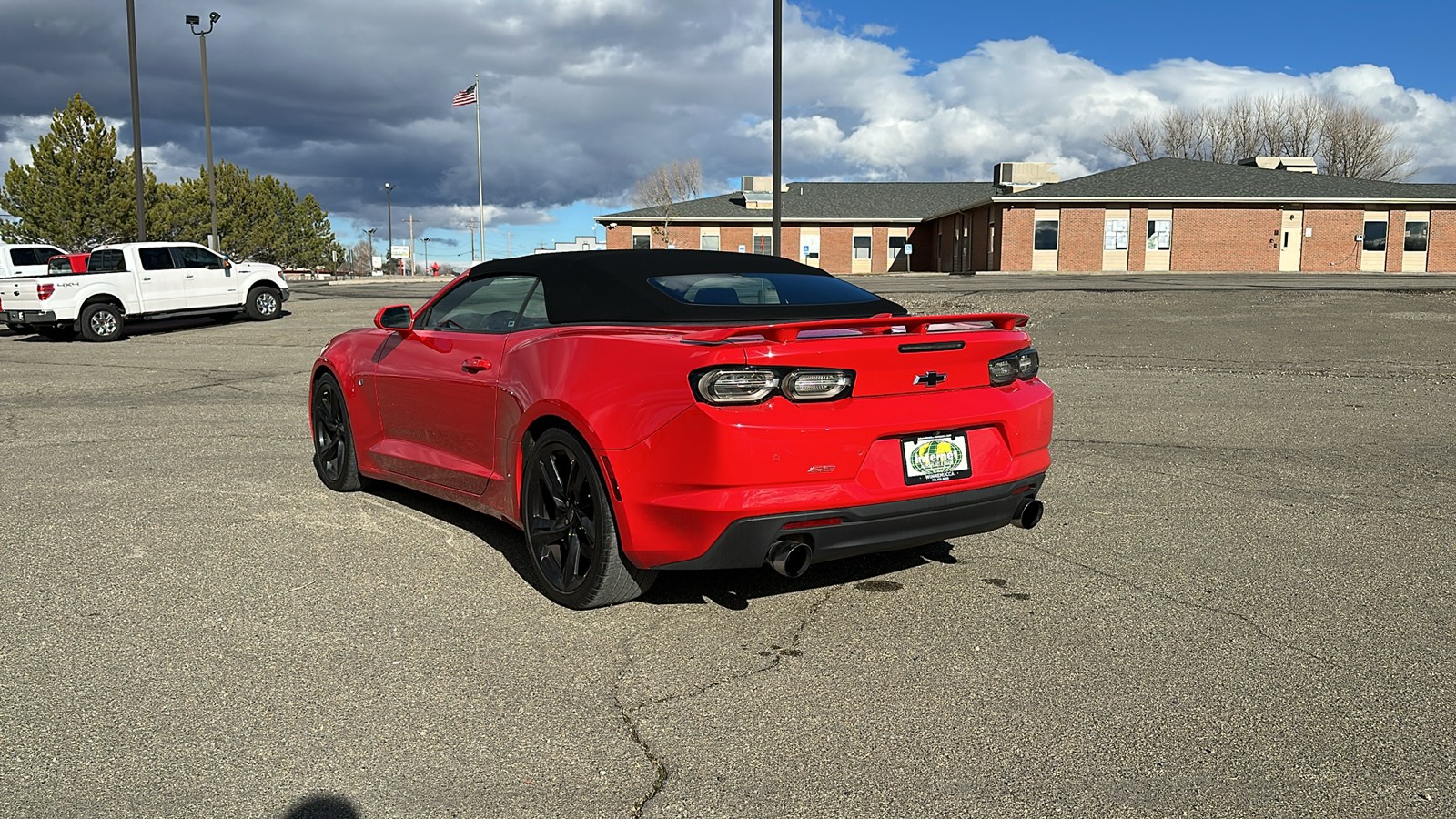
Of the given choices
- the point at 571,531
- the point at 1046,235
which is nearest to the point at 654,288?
the point at 571,531

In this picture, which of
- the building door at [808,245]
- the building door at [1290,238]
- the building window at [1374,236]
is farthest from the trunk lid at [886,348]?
the building door at [808,245]

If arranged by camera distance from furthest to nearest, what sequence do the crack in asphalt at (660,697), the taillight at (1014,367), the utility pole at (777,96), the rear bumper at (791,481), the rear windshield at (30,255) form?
the rear windshield at (30,255) → the utility pole at (777,96) → the taillight at (1014,367) → the rear bumper at (791,481) → the crack in asphalt at (660,697)

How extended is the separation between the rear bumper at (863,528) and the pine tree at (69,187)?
1961 inches

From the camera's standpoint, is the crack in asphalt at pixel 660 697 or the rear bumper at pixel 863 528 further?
the rear bumper at pixel 863 528

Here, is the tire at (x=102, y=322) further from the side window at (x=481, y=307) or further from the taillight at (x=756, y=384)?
the taillight at (x=756, y=384)

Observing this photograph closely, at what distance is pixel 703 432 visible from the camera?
12.9 ft

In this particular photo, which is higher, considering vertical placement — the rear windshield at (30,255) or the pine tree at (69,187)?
the pine tree at (69,187)

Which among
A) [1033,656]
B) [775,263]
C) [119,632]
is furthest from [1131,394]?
[119,632]

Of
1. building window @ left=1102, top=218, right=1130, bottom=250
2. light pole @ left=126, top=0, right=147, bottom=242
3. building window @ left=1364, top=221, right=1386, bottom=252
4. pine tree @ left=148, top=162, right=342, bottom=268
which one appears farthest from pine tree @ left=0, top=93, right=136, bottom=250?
building window @ left=1364, top=221, right=1386, bottom=252

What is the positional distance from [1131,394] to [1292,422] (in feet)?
6.84

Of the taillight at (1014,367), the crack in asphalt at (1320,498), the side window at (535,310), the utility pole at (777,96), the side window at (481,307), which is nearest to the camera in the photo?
the taillight at (1014,367)

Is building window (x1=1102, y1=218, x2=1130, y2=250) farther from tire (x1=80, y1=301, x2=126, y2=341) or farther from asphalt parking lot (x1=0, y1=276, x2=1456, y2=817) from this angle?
asphalt parking lot (x1=0, y1=276, x2=1456, y2=817)

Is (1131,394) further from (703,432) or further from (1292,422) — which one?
(703,432)

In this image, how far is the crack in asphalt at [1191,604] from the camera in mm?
4055
